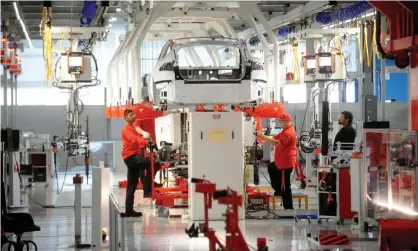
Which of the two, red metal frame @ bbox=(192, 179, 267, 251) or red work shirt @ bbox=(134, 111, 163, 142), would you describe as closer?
red metal frame @ bbox=(192, 179, 267, 251)

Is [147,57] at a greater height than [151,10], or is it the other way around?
[147,57]

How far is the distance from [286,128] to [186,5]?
358 cm

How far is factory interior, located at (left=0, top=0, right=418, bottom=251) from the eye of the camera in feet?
31.5

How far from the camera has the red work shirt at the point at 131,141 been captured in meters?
12.5

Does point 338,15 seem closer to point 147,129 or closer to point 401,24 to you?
point 147,129

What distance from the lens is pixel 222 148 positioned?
12.0 metres

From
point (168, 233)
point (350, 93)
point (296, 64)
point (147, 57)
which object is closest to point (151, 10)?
point (168, 233)

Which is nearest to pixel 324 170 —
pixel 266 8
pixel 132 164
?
pixel 132 164

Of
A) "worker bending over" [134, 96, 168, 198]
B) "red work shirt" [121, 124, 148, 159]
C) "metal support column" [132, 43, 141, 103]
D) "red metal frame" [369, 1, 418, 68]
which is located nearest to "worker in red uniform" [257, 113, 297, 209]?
"worker bending over" [134, 96, 168, 198]

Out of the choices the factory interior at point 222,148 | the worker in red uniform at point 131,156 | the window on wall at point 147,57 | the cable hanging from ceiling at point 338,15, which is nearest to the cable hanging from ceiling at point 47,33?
the factory interior at point 222,148

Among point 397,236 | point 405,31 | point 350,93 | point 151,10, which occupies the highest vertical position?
point 151,10

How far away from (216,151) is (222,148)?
3.8 inches

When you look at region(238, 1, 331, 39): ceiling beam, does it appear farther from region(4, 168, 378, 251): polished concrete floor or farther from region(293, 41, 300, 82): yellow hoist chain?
region(4, 168, 378, 251): polished concrete floor

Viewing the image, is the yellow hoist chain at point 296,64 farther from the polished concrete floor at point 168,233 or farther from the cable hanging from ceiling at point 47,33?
the polished concrete floor at point 168,233
